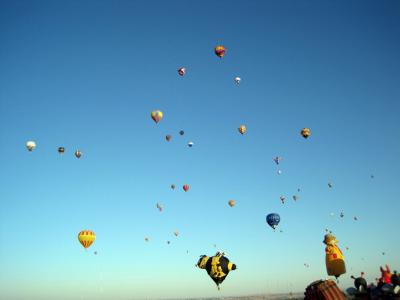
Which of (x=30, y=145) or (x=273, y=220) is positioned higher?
(x=30, y=145)

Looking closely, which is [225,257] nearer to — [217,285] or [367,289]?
[217,285]

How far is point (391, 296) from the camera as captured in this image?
10203 mm

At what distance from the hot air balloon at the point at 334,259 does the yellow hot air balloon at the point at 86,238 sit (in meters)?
23.7

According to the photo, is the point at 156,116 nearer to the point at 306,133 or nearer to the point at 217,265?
the point at 306,133

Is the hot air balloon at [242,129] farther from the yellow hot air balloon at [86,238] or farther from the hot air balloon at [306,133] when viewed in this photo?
the yellow hot air balloon at [86,238]

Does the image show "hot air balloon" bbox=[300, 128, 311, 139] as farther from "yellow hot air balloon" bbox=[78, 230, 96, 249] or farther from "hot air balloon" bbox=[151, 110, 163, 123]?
"yellow hot air balloon" bbox=[78, 230, 96, 249]

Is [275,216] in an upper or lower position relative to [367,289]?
upper

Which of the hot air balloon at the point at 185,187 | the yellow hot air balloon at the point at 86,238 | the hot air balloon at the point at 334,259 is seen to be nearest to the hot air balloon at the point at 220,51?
the hot air balloon at the point at 185,187

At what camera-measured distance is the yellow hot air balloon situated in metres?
37.3

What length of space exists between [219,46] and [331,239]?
77.6 ft

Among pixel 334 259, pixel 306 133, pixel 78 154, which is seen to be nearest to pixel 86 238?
pixel 78 154

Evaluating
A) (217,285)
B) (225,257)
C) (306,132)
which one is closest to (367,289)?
(225,257)

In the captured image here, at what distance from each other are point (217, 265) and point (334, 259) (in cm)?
836

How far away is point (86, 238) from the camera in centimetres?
3750
